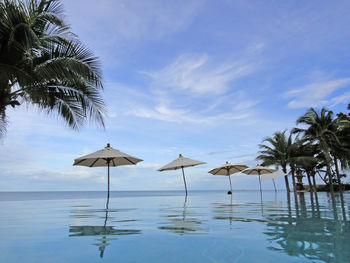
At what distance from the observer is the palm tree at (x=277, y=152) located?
2678 cm

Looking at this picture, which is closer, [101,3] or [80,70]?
[80,70]

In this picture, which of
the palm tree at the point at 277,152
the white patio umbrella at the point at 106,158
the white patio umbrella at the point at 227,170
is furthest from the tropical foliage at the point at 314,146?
the white patio umbrella at the point at 106,158

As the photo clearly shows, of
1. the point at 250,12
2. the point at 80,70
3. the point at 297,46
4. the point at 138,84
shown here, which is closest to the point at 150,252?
the point at 80,70

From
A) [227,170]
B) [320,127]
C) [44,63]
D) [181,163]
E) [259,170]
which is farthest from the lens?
[320,127]

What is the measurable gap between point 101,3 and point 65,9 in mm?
3366

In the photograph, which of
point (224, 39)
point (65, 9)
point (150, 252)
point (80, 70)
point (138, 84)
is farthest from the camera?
point (138, 84)

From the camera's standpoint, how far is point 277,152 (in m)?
27.2

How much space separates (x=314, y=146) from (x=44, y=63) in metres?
27.3

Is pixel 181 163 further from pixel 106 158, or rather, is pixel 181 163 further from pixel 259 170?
pixel 259 170

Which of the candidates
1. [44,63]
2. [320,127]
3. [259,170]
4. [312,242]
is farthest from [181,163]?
[320,127]

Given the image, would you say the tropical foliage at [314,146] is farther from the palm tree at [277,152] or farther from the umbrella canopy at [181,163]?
the umbrella canopy at [181,163]

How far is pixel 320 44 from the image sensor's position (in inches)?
497

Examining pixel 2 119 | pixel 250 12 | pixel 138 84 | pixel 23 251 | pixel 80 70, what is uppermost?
pixel 250 12

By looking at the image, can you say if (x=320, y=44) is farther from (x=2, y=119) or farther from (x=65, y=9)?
(x=2, y=119)
